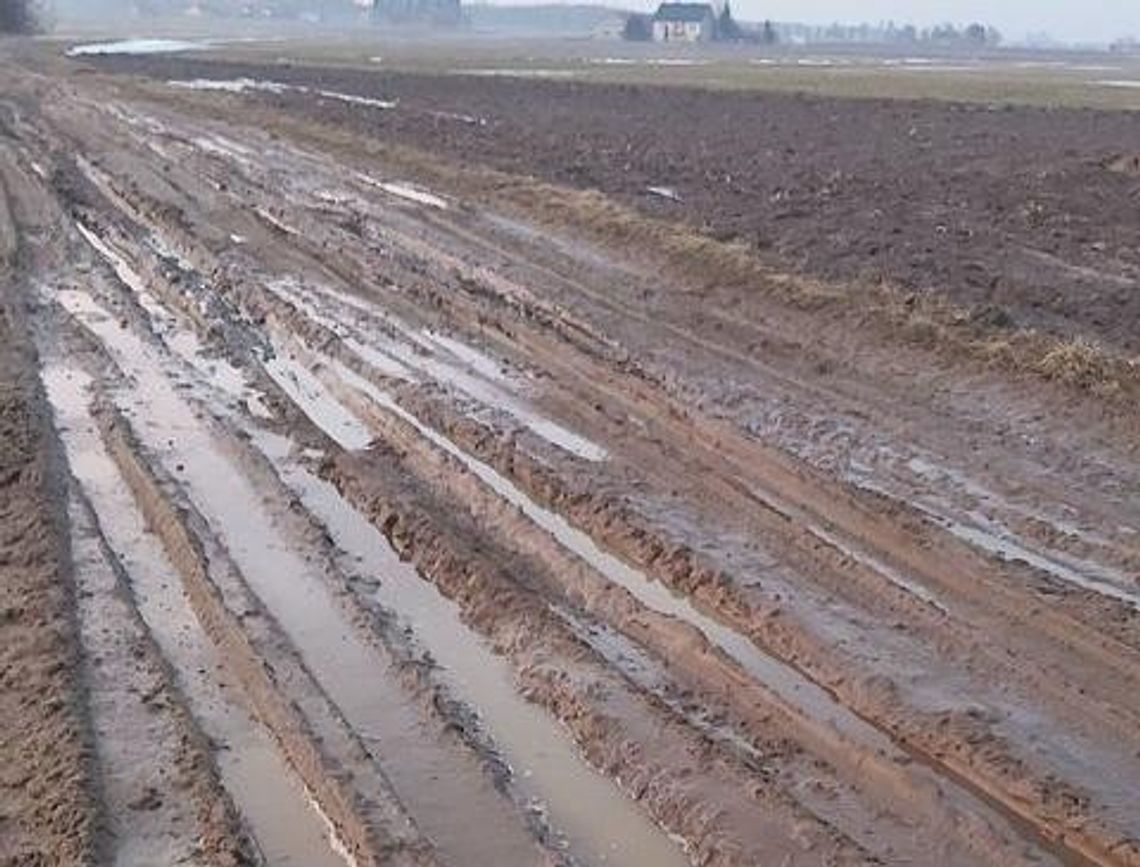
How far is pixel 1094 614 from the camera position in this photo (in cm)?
943

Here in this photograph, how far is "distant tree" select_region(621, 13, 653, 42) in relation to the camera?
573 feet

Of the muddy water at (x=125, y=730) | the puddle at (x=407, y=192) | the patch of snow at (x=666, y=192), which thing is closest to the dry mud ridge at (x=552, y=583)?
the muddy water at (x=125, y=730)

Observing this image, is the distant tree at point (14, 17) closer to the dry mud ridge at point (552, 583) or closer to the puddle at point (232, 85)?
the puddle at point (232, 85)

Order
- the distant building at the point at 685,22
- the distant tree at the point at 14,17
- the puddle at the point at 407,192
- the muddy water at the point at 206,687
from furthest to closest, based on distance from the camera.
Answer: the distant building at the point at 685,22 → the distant tree at the point at 14,17 → the puddle at the point at 407,192 → the muddy water at the point at 206,687

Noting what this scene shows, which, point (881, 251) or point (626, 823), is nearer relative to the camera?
point (626, 823)

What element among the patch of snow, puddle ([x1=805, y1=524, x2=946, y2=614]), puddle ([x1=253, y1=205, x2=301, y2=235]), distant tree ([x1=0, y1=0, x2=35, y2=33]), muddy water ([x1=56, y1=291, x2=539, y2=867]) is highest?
distant tree ([x1=0, y1=0, x2=35, y2=33])

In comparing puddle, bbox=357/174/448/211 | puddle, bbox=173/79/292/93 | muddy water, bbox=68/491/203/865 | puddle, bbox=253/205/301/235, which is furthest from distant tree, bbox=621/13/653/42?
muddy water, bbox=68/491/203/865

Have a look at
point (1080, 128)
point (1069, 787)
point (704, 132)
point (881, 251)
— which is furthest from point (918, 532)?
point (1080, 128)

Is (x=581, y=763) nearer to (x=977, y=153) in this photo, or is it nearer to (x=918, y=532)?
(x=918, y=532)

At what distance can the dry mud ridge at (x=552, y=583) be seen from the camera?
7.22m

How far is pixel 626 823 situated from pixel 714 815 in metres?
0.42

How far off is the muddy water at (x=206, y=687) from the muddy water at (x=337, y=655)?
0.46 m

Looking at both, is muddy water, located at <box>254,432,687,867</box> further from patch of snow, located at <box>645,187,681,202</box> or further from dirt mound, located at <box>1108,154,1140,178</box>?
dirt mound, located at <box>1108,154,1140,178</box>

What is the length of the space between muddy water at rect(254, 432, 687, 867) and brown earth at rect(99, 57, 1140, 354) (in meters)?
9.40
